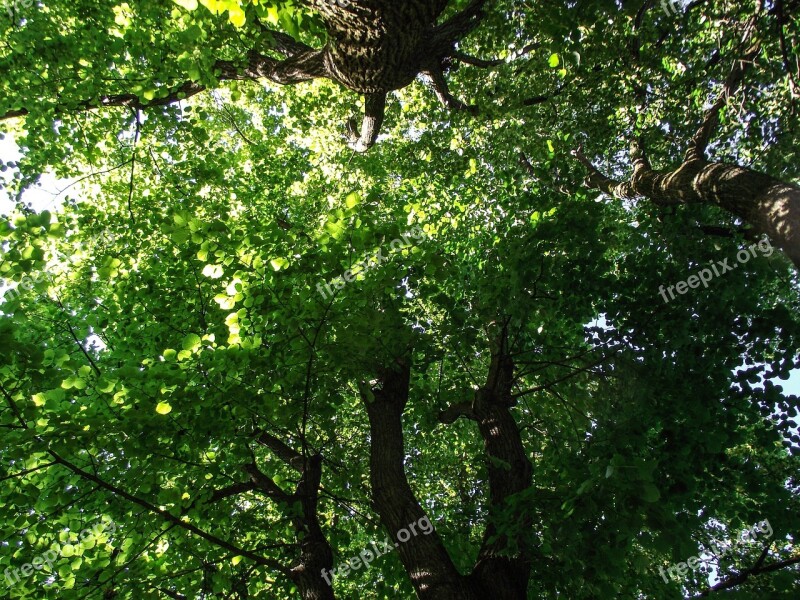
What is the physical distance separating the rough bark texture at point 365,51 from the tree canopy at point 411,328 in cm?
4

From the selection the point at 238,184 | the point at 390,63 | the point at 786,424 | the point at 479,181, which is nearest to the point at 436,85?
the point at 479,181

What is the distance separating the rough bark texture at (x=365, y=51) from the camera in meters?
4.38

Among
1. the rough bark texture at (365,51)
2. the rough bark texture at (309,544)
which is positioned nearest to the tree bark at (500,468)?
the rough bark texture at (309,544)

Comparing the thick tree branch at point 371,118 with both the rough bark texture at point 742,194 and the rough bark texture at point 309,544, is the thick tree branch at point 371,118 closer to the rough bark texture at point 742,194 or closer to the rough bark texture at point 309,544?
the rough bark texture at point 742,194

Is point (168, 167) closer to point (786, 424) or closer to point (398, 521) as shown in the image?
point (398, 521)

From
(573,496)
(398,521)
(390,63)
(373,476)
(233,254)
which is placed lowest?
(573,496)

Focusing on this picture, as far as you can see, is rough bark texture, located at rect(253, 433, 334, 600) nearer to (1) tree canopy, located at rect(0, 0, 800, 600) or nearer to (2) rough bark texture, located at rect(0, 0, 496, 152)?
(1) tree canopy, located at rect(0, 0, 800, 600)

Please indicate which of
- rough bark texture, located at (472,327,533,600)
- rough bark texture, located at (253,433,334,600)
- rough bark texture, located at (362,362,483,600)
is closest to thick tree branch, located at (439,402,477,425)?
rough bark texture, located at (472,327,533,600)

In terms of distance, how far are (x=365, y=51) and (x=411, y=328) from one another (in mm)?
3091

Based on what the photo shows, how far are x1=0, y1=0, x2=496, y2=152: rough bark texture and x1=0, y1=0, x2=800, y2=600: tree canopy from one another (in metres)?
0.04

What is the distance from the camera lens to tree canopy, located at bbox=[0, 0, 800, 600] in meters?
3.62

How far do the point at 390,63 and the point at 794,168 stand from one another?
7.41 meters

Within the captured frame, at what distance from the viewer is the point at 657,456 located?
421cm

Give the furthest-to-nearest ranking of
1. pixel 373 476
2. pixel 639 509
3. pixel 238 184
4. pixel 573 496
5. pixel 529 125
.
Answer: pixel 238 184
pixel 529 125
pixel 373 476
pixel 573 496
pixel 639 509
